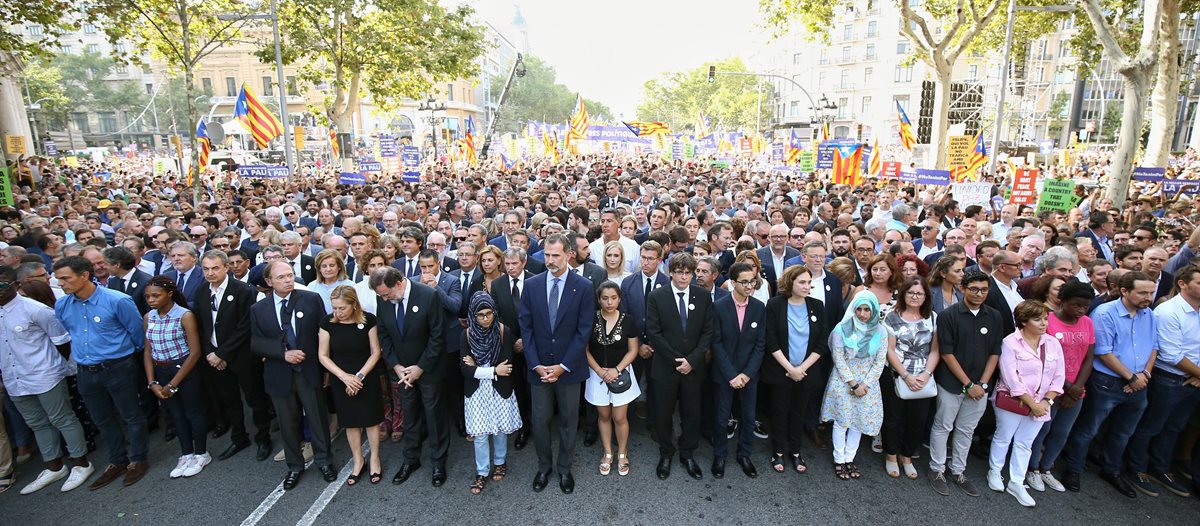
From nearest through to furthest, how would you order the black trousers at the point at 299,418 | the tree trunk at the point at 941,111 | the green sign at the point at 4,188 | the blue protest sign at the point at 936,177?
the black trousers at the point at 299,418 → the green sign at the point at 4,188 → the blue protest sign at the point at 936,177 → the tree trunk at the point at 941,111

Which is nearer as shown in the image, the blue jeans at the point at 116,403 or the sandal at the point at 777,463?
the blue jeans at the point at 116,403

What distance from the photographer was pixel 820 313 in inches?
176

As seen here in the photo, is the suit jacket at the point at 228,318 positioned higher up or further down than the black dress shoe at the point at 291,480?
higher up

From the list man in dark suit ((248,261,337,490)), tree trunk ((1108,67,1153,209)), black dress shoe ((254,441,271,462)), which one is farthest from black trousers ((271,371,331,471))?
tree trunk ((1108,67,1153,209))

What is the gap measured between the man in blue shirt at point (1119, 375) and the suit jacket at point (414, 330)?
4970 mm

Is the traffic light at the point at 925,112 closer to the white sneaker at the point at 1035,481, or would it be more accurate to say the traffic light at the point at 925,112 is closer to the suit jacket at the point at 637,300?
the white sneaker at the point at 1035,481

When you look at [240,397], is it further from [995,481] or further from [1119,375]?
[1119,375]

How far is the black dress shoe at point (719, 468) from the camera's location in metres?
4.73

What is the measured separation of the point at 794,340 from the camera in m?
4.53

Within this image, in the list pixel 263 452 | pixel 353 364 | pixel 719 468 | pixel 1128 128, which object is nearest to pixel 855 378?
pixel 719 468

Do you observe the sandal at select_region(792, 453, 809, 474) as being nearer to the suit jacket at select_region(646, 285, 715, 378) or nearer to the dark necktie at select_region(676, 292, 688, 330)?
the suit jacket at select_region(646, 285, 715, 378)

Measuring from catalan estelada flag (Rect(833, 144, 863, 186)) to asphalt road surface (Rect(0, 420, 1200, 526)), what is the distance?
36.4ft

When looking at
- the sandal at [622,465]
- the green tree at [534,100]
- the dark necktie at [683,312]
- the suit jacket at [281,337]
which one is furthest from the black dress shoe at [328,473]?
the green tree at [534,100]

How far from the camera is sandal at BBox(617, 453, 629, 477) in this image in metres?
4.79
